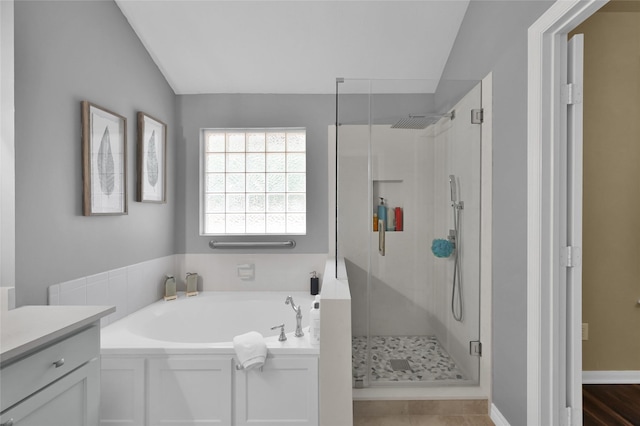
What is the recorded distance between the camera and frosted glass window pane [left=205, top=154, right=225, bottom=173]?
3521 mm

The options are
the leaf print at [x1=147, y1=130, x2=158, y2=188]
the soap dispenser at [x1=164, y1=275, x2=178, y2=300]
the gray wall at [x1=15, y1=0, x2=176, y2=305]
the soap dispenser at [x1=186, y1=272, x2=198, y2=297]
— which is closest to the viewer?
the gray wall at [x1=15, y1=0, x2=176, y2=305]

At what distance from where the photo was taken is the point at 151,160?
2.98m

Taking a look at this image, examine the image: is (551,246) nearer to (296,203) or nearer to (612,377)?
(612,377)

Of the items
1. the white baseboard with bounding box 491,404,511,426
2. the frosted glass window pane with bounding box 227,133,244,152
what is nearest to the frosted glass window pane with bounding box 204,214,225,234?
the frosted glass window pane with bounding box 227,133,244,152

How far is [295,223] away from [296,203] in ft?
0.63

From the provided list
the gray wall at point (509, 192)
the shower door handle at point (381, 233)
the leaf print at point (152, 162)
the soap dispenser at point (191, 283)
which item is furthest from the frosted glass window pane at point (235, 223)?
the gray wall at point (509, 192)

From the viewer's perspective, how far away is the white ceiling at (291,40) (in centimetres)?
267

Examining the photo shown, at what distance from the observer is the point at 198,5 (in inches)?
104

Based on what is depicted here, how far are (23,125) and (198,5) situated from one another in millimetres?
1460

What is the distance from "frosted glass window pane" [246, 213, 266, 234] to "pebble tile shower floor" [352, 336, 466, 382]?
155 cm

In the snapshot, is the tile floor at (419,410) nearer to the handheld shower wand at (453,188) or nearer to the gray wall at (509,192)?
the gray wall at (509,192)

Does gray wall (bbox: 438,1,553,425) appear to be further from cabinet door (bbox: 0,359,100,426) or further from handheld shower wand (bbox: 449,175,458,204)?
cabinet door (bbox: 0,359,100,426)

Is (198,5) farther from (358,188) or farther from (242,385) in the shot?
(242,385)

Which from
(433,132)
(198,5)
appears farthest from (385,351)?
(198,5)
